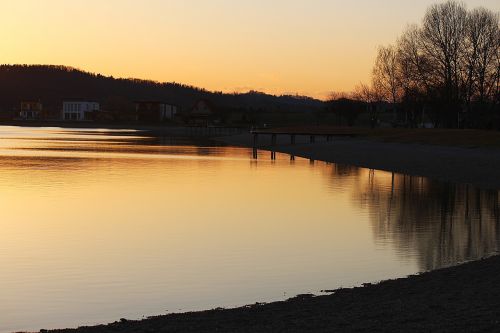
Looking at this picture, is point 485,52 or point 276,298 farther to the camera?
point 485,52

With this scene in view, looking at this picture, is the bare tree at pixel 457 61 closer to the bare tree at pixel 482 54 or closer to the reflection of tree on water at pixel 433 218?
the bare tree at pixel 482 54

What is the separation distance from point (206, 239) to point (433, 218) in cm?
853

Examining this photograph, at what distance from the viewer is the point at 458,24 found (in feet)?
278

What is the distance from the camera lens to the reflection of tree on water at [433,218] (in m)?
18.4

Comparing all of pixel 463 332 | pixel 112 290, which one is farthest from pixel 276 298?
pixel 463 332

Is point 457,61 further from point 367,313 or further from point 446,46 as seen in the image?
Answer: point 367,313

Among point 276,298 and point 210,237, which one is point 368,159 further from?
point 276,298

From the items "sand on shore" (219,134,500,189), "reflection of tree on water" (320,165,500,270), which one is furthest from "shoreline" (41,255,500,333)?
"sand on shore" (219,134,500,189)

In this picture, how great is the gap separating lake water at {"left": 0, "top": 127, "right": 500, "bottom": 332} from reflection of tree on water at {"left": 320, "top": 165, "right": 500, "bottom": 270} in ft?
0.17

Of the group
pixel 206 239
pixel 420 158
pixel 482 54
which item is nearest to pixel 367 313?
pixel 206 239

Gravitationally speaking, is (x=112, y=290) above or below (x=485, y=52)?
below

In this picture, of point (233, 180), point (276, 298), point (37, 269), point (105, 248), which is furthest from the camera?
Result: point (233, 180)

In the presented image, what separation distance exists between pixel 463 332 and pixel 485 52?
77841mm

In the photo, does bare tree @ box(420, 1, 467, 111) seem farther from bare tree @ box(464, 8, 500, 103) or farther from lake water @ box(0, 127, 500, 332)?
lake water @ box(0, 127, 500, 332)
